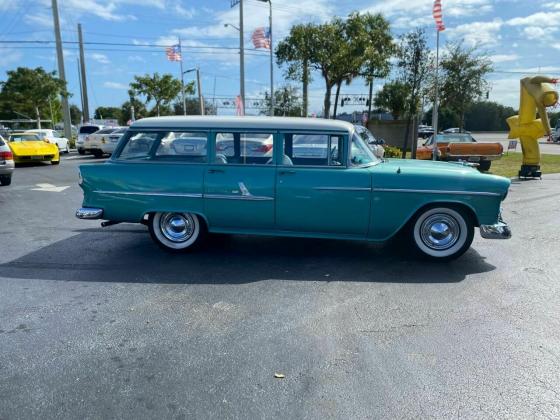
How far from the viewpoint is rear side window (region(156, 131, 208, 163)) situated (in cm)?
542

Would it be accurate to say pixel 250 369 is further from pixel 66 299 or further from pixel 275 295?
pixel 66 299

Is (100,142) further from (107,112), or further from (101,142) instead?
(107,112)

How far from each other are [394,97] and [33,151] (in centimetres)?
1802

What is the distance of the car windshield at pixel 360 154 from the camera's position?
5246mm

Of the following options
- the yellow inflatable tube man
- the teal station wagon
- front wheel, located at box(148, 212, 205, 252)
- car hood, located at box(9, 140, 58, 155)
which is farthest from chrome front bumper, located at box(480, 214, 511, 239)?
car hood, located at box(9, 140, 58, 155)

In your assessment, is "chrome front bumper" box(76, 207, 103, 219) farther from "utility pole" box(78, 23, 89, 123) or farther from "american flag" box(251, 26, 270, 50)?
"utility pole" box(78, 23, 89, 123)

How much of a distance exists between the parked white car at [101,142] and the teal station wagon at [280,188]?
16.9 meters

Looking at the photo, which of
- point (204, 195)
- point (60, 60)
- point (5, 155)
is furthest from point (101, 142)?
point (204, 195)

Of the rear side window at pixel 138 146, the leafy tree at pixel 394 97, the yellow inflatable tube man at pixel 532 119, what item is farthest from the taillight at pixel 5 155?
the leafy tree at pixel 394 97

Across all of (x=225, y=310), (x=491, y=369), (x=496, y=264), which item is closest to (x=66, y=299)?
(x=225, y=310)

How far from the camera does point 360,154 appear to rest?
5.35m

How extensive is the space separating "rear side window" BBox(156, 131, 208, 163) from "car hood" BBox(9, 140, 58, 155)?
13.8 meters

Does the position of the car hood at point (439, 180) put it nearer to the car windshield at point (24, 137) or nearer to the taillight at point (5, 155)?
the taillight at point (5, 155)

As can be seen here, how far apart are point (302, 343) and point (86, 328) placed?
5.87 ft
